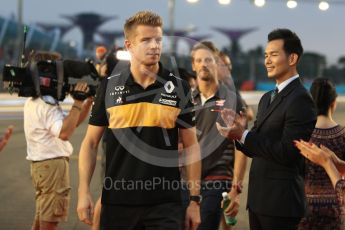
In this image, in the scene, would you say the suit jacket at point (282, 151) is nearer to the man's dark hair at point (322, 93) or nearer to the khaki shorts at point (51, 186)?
the man's dark hair at point (322, 93)

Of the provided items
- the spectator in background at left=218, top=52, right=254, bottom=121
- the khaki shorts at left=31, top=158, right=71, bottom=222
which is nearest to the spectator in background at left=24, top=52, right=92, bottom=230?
the khaki shorts at left=31, top=158, right=71, bottom=222

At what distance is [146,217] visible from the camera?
4125 millimetres

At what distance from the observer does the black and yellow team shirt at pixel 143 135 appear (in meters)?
4.11

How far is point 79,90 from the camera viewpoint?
19.3 feet

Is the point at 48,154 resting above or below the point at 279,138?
below

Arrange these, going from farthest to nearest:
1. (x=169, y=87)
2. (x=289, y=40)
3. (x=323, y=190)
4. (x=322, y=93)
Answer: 1. (x=322, y=93)
2. (x=323, y=190)
3. (x=289, y=40)
4. (x=169, y=87)

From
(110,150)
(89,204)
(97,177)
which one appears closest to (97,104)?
(110,150)

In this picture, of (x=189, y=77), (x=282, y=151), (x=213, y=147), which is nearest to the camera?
(x=282, y=151)

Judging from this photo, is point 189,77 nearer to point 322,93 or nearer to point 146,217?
point 322,93

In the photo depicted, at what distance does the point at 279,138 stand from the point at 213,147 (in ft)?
5.82

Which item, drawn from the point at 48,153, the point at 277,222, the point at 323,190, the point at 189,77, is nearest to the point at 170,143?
the point at 277,222

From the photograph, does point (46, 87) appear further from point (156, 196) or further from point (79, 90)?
point (156, 196)

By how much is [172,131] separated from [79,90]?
1905mm

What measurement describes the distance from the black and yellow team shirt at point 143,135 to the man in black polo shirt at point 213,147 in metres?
1.67
